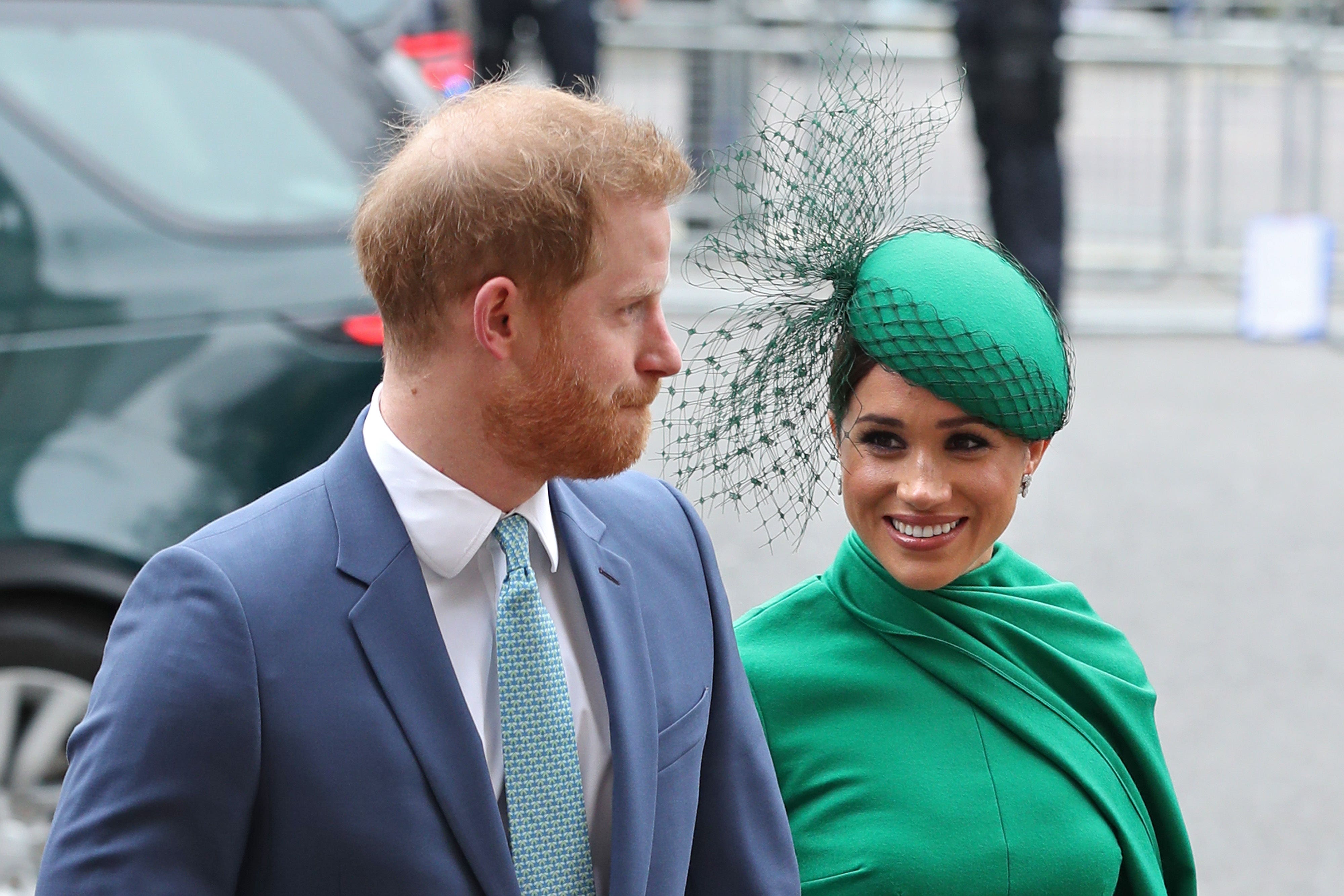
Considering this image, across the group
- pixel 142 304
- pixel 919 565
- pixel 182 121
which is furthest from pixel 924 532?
pixel 182 121

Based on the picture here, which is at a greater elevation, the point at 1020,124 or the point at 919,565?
the point at 1020,124

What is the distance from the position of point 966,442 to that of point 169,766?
43.3 inches

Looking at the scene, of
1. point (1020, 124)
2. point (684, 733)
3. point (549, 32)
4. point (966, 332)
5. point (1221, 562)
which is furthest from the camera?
point (549, 32)

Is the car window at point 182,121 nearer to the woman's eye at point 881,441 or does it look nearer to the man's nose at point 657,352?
the woman's eye at point 881,441

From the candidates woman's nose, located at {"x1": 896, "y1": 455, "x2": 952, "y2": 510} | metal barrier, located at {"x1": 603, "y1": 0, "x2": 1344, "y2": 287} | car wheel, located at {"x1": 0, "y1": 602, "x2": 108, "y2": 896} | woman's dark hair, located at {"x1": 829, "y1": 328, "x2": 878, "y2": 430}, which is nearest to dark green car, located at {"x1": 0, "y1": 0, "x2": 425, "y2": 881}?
car wheel, located at {"x1": 0, "y1": 602, "x2": 108, "y2": 896}

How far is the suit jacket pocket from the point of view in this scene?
6.06 feet

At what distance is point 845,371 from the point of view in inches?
90.2

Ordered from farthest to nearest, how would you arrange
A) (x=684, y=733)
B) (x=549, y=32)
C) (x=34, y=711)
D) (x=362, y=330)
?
(x=549, y=32), (x=362, y=330), (x=34, y=711), (x=684, y=733)

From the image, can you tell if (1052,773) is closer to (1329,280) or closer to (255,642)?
(255,642)

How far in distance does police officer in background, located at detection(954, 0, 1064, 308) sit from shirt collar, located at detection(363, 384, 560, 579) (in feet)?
18.5

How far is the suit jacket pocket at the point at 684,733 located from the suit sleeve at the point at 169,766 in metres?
0.44

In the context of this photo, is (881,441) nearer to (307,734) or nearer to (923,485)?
(923,485)

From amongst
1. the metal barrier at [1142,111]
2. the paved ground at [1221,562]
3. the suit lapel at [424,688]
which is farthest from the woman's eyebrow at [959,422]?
the metal barrier at [1142,111]

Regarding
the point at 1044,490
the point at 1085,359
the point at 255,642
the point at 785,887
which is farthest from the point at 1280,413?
the point at 255,642
